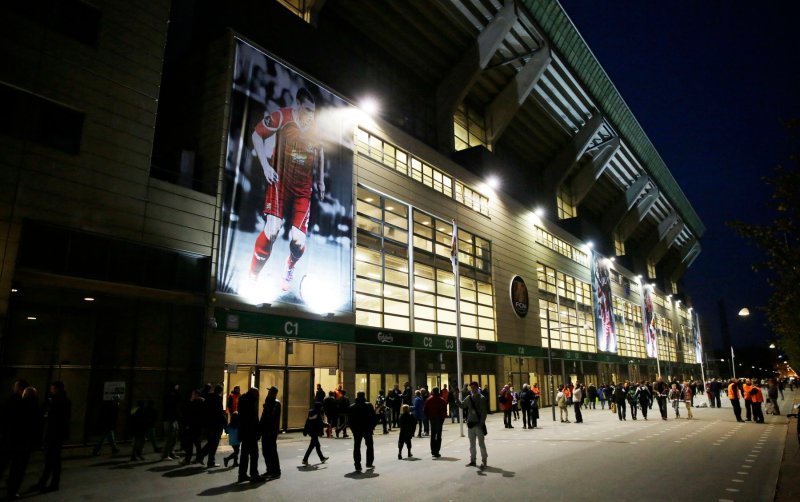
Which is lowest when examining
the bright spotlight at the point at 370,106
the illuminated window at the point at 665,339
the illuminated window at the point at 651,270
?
the illuminated window at the point at 665,339

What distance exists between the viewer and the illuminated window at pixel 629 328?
63219 mm

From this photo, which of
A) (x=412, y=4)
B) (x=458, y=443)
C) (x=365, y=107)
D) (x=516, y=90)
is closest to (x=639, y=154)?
(x=516, y=90)

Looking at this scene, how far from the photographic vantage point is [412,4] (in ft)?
101

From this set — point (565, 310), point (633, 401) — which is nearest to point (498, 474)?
point (633, 401)

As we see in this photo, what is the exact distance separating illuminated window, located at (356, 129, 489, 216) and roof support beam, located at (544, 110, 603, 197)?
12.4 meters

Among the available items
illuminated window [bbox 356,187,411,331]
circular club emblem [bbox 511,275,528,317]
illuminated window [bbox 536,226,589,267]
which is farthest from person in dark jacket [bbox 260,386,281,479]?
illuminated window [bbox 536,226,589,267]

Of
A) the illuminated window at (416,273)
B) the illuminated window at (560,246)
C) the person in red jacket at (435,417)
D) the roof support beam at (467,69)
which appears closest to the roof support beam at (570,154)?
the illuminated window at (560,246)

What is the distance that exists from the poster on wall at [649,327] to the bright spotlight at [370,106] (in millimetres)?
59050

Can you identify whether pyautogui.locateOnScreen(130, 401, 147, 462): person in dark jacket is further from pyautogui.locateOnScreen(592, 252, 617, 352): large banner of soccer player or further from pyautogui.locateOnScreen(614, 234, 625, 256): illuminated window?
pyautogui.locateOnScreen(614, 234, 625, 256): illuminated window

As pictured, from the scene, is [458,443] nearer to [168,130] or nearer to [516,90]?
[168,130]

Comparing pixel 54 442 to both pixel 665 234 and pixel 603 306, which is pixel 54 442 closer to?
pixel 603 306

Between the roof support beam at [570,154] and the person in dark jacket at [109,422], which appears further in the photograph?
the roof support beam at [570,154]

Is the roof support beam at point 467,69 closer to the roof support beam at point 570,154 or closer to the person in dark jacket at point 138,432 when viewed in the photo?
the roof support beam at point 570,154

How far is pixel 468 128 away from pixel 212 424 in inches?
1236
